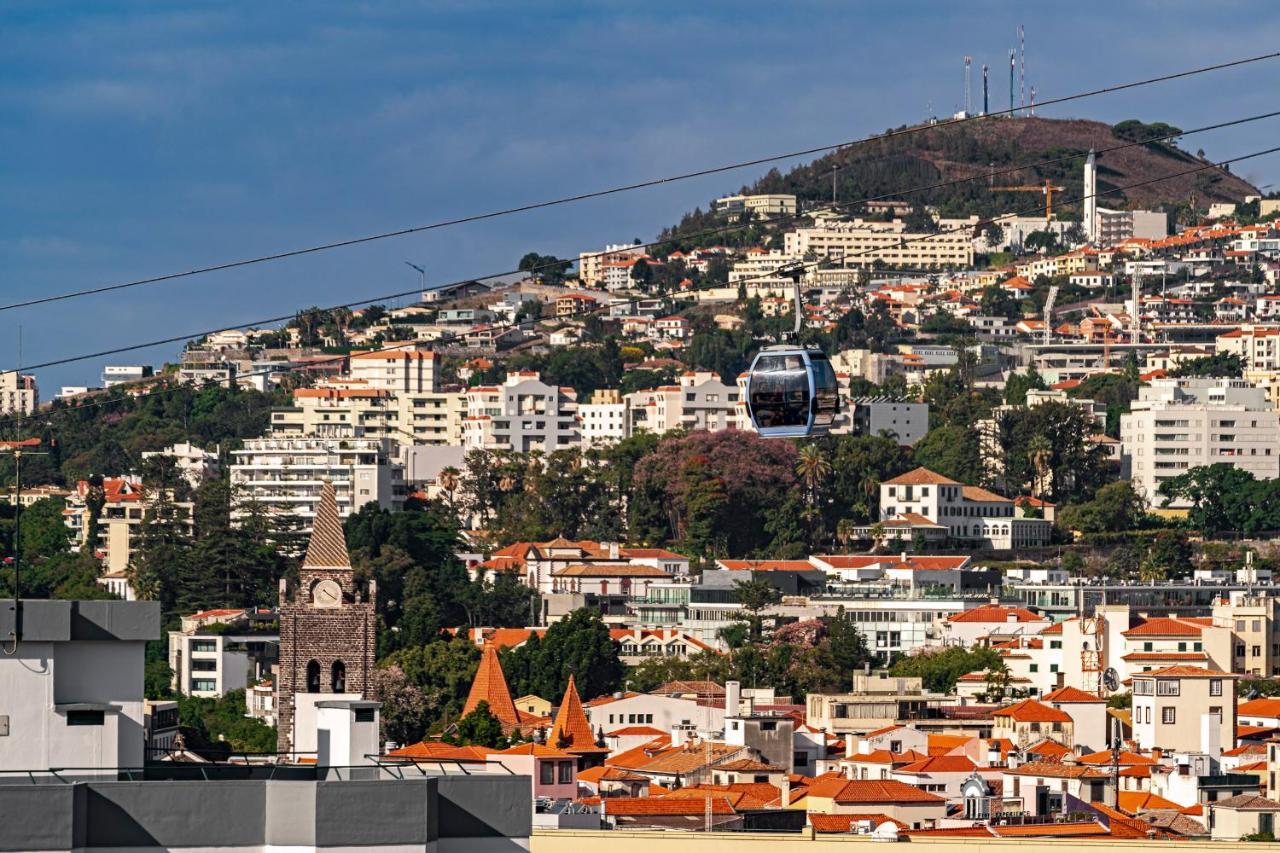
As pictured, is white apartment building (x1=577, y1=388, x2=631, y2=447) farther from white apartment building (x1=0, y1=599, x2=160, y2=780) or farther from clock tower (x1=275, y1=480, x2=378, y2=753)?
white apartment building (x1=0, y1=599, x2=160, y2=780)

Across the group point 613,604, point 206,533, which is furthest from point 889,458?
point 206,533

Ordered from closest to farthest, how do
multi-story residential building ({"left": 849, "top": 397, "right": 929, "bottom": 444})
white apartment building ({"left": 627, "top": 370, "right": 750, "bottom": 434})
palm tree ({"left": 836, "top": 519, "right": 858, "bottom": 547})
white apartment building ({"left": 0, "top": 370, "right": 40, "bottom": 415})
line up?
1. palm tree ({"left": 836, "top": 519, "right": 858, "bottom": 547})
2. multi-story residential building ({"left": 849, "top": 397, "right": 929, "bottom": 444})
3. white apartment building ({"left": 627, "top": 370, "right": 750, "bottom": 434})
4. white apartment building ({"left": 0, "top": 370, "right": 40, "bottom": 415})

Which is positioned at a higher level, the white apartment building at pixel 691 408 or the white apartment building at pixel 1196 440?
the white apartment building at pixel 691 408

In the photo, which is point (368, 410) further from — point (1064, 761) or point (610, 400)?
point (1064, 761)

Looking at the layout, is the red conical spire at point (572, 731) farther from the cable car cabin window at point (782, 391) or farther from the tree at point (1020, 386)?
the tree at point (1020, 386)

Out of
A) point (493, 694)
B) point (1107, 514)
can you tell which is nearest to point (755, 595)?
point (493, 694)

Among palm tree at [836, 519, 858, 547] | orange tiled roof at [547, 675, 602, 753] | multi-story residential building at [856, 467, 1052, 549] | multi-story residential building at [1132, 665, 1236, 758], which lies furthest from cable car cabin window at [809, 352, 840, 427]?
palm tree at [836, 519, 858, 547]

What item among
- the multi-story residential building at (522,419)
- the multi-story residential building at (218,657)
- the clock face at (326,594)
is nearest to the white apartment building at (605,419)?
the multi-story residential building at (522,419)
